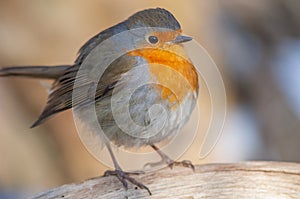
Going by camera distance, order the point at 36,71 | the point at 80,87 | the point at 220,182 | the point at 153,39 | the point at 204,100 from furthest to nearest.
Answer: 1. the point at 204,100
2. the point at 36,71
3. the point at 80,87
4. the point at 153,39
5. the point at 220,182

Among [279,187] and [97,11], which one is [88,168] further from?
[279,187]

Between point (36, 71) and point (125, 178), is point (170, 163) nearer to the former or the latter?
point (125, 178)

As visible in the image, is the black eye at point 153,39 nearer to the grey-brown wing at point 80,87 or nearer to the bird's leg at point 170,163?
the grey-brown wing at point 80,87

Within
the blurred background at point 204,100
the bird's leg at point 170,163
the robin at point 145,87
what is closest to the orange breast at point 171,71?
the robin at point 145,87

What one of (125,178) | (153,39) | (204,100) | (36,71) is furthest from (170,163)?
(204,100)

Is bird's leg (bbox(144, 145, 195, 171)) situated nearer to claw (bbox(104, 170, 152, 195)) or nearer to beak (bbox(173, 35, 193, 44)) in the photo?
claw (bbox(104, 170, 152, 195))

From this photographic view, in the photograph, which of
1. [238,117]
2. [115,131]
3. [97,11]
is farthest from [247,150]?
[115,131]

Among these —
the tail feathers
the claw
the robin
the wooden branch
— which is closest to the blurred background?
the tail feathers
